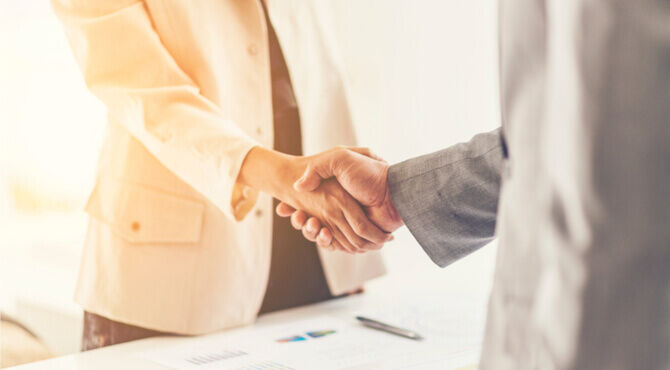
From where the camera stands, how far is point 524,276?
18.4 inches

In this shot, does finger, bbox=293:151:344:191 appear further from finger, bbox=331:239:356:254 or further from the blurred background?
the blurred background

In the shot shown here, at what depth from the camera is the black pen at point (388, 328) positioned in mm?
1007

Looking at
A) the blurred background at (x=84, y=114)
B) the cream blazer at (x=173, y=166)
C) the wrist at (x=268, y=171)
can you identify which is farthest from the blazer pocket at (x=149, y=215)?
the blurred background at (x=84, y=114)

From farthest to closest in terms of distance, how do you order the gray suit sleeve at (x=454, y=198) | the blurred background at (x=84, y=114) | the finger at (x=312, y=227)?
1. the blurred background at (x=84, y=114)
2. the finger at (x=312, y=227)
3. the gray suit sleeve at (x=454, y=198)

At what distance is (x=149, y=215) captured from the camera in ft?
3.54

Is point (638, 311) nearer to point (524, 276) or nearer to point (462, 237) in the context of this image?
point (524, 276)

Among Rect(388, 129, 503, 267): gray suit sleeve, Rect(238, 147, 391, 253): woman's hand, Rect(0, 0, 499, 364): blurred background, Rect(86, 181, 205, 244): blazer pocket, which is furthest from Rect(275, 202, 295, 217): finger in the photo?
Rect(0, 0, 499, 364): blurred background

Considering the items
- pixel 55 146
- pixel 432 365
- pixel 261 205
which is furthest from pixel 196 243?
pixel 55 146

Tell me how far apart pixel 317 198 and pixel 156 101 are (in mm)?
301

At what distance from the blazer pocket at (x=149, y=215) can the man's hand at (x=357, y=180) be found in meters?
0.19

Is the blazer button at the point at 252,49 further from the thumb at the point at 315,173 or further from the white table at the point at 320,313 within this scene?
the white table at the point at 320,313

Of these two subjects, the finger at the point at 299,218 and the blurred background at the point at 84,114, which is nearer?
the finger at the point at 299,218

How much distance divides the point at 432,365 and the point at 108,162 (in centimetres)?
63

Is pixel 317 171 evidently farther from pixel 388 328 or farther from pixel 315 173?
pixel 388 328
